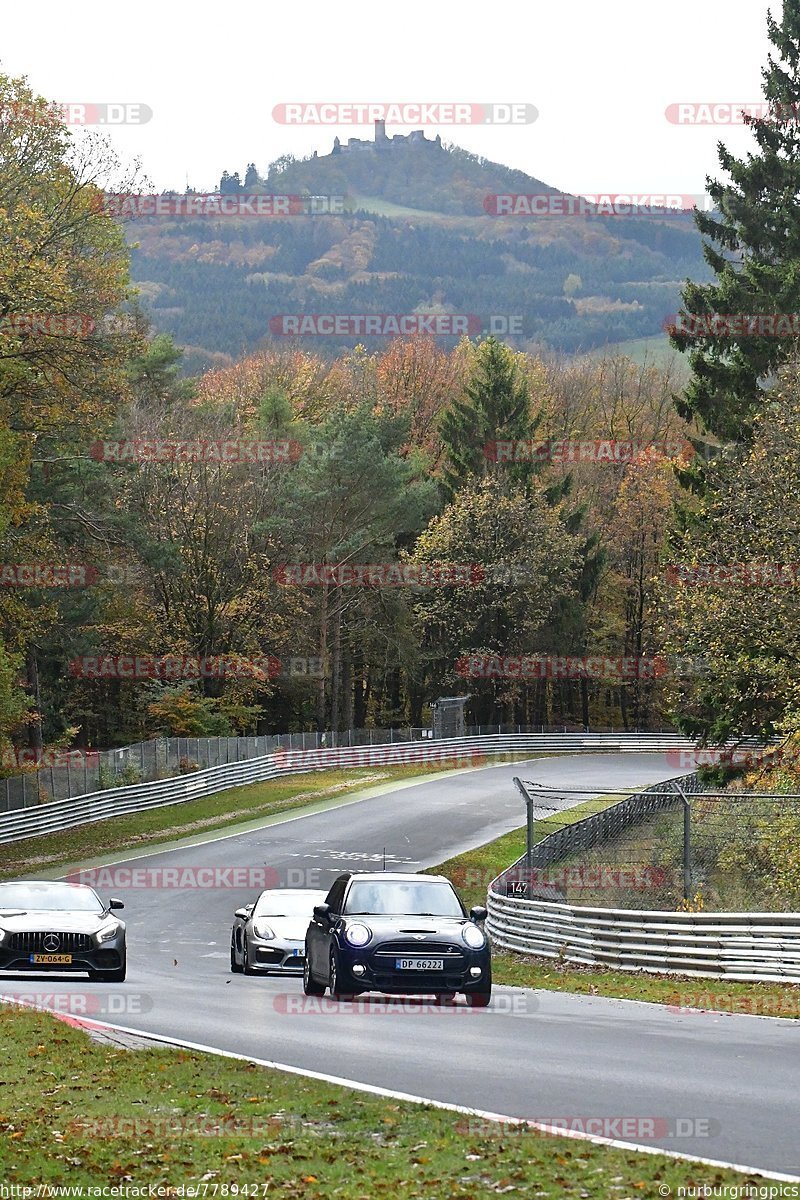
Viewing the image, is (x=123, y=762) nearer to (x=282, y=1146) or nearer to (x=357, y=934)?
(x=357, y=934)

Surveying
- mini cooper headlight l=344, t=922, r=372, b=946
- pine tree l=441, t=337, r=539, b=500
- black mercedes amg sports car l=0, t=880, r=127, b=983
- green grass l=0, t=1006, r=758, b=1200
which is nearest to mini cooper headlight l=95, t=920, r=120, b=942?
black mercedes amg sports car l=0, t=880, r=127, b=983

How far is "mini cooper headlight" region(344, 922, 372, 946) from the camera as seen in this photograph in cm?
1748

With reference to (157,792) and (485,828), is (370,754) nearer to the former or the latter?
(157,792)

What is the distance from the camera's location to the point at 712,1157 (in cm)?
855

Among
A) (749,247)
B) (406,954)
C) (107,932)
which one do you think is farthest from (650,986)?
(749,247)

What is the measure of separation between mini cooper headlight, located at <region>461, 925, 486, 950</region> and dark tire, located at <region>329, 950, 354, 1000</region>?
142cm

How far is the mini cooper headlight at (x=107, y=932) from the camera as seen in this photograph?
20.7 m

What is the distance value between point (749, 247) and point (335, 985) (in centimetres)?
3402

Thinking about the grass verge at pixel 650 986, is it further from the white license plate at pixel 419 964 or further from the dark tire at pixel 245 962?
the dark tire at pixel 245 962

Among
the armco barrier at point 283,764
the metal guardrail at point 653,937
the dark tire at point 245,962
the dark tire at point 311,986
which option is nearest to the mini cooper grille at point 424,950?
the dark tire at point 311,986

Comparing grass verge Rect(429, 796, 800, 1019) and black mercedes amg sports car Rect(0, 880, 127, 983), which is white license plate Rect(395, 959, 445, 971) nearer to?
grass verge Rect(429, 796, 800, 1019)

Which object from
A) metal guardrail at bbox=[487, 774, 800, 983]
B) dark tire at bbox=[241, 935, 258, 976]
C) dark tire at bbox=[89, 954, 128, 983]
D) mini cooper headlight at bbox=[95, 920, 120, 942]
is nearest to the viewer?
metal guardrail at bbox=[487, 774, 800, 983]

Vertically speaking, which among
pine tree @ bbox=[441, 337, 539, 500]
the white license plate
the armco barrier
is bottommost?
the armco barrier

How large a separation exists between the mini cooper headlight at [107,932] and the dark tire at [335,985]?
4094 mm
